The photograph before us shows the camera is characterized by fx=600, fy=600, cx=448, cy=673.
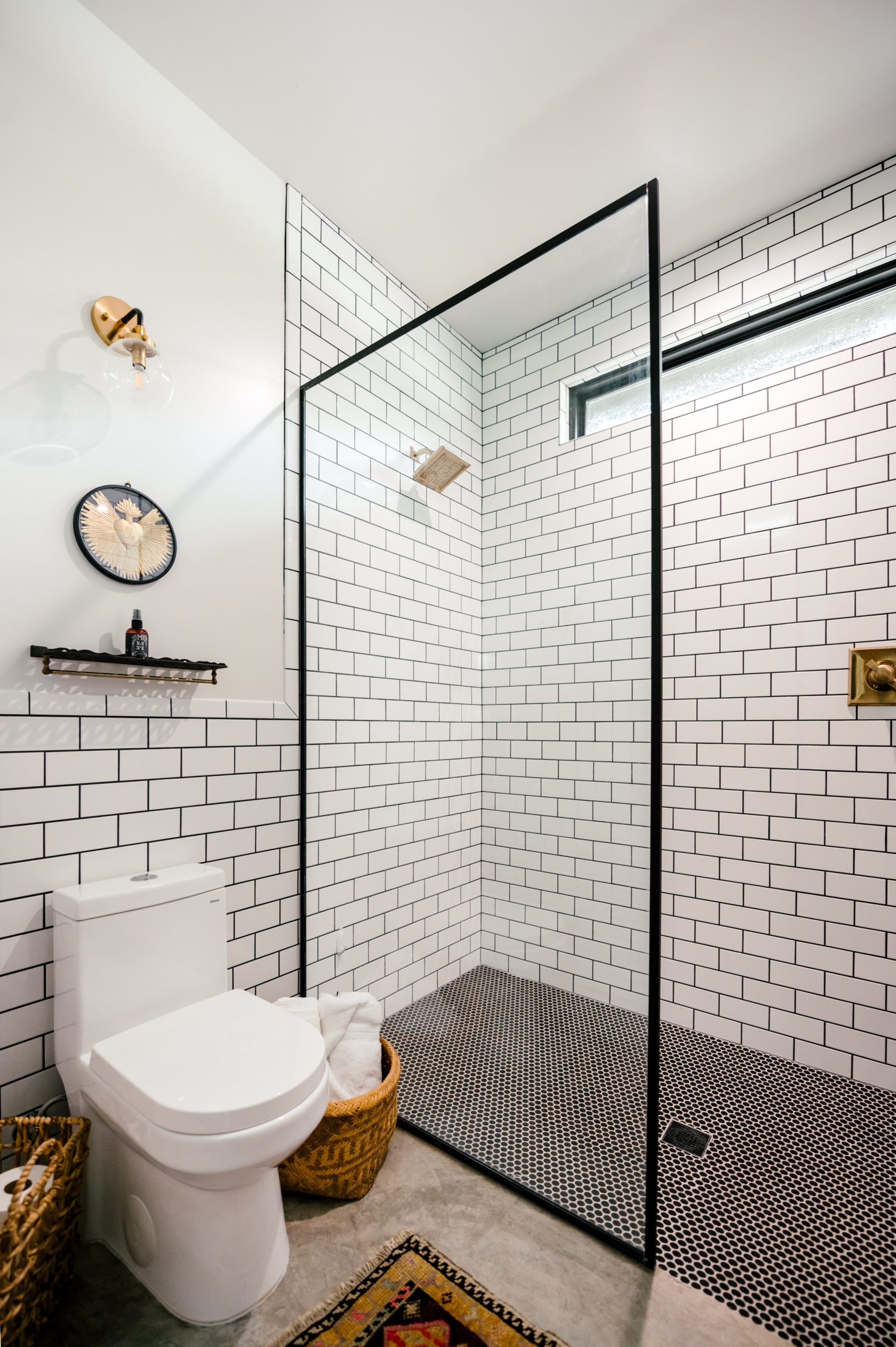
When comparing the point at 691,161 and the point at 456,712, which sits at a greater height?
the point at 691,161

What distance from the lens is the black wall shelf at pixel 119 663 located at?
1.38 meters

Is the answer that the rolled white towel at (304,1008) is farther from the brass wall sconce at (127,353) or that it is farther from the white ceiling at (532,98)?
the white ceiling at (532,98)

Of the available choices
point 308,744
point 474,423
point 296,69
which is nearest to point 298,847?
point 308,744

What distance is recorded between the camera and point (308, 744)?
2086 millimetres

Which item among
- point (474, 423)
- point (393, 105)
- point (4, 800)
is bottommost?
point (4, 800)

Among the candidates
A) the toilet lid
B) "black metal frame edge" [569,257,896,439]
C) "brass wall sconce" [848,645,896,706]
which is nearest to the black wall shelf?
the toilet lid

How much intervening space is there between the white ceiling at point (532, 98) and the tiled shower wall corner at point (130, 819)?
6.13 ft

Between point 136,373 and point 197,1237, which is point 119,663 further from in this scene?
point 197,1237

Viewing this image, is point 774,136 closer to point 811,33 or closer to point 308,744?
point 811,33

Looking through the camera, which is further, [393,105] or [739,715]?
[739,715]

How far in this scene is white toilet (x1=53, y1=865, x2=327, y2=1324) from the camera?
112 cm

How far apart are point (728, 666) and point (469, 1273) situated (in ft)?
6.49

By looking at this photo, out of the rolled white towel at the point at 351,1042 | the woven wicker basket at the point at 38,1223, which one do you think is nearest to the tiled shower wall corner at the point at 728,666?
the rolled white towel at the point at 351,1042

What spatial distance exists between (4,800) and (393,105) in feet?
7.52
